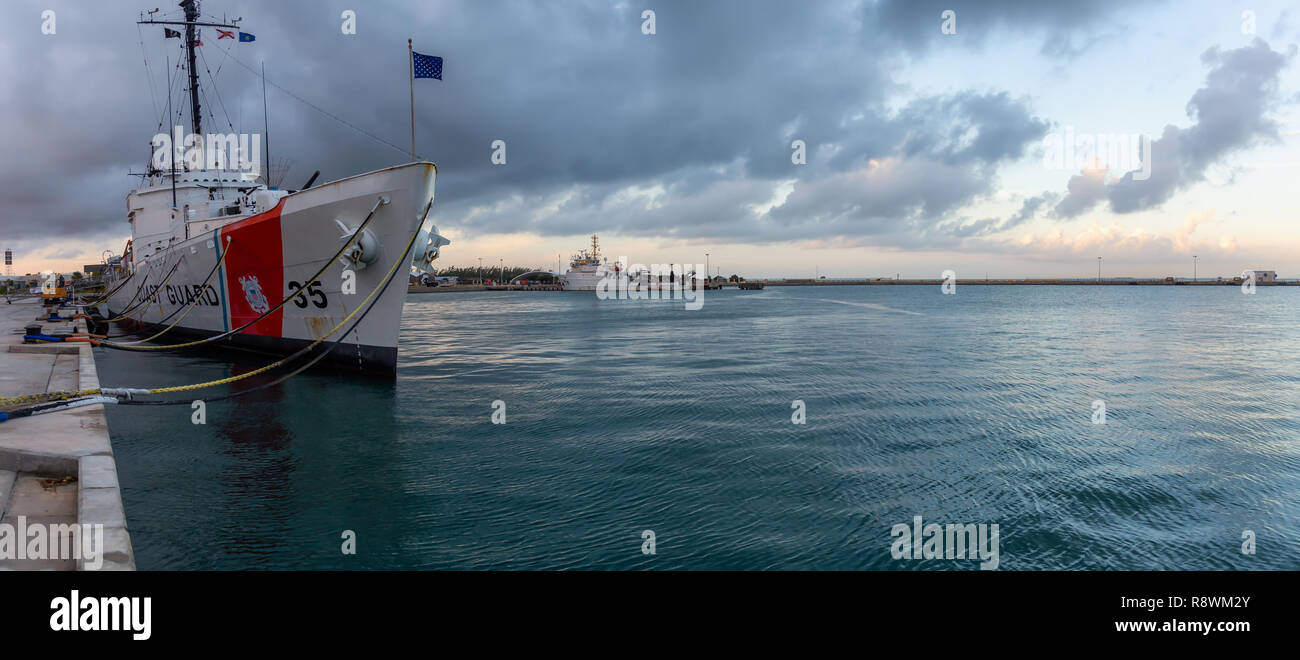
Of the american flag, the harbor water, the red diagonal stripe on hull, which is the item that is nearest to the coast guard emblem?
the red diagonal stripe on hull

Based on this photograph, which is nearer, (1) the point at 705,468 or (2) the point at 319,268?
(1) the point at 705,468

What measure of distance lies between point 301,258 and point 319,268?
748 millimetres

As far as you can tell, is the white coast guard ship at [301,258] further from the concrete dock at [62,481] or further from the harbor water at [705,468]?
the concrete dock at [62,481]

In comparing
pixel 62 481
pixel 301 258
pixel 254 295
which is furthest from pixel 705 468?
pixel 254 295

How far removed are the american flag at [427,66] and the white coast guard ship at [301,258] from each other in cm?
195

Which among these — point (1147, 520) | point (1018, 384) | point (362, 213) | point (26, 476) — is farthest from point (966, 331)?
point (26, 476)

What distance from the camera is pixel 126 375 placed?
16.4 m

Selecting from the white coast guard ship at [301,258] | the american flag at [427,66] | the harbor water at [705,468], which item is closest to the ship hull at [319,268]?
the white coast guard ship at [301,258]

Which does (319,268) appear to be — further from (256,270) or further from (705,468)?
(705,468)

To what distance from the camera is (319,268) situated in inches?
582
